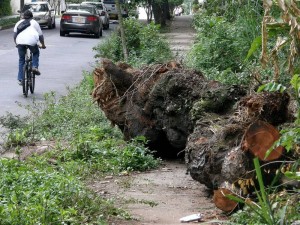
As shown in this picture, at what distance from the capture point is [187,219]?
684 centimetres

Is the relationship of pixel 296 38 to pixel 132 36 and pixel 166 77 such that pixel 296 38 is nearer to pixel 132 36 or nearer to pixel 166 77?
pixel 166 77

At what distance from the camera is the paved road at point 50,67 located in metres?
15.9

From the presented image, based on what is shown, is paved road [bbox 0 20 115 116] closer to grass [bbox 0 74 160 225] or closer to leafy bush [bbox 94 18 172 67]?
leafy bush [bbox 94 18 172 67]

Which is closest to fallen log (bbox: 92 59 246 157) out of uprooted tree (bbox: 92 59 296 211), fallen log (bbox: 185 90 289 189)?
uprooted tree (bbox: 92 59 296 211)

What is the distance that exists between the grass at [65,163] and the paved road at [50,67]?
85 centimetres

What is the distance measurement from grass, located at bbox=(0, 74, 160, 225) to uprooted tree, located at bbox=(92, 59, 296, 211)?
1.27ft

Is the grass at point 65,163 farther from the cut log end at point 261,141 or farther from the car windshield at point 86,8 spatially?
the car windshield at point 86,8

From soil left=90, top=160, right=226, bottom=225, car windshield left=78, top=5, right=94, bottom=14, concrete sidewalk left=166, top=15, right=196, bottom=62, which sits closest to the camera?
soil left=90, top=160, right=226, bottom=225

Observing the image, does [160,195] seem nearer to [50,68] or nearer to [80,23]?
[50,68]

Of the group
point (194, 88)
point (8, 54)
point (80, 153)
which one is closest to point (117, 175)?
point (80, 153)

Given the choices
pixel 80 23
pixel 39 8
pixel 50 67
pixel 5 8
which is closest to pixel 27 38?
pixel 50 67

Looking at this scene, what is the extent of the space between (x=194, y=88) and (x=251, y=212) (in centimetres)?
333

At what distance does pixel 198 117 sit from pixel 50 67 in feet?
47.4

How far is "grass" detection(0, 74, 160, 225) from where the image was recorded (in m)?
6.30
